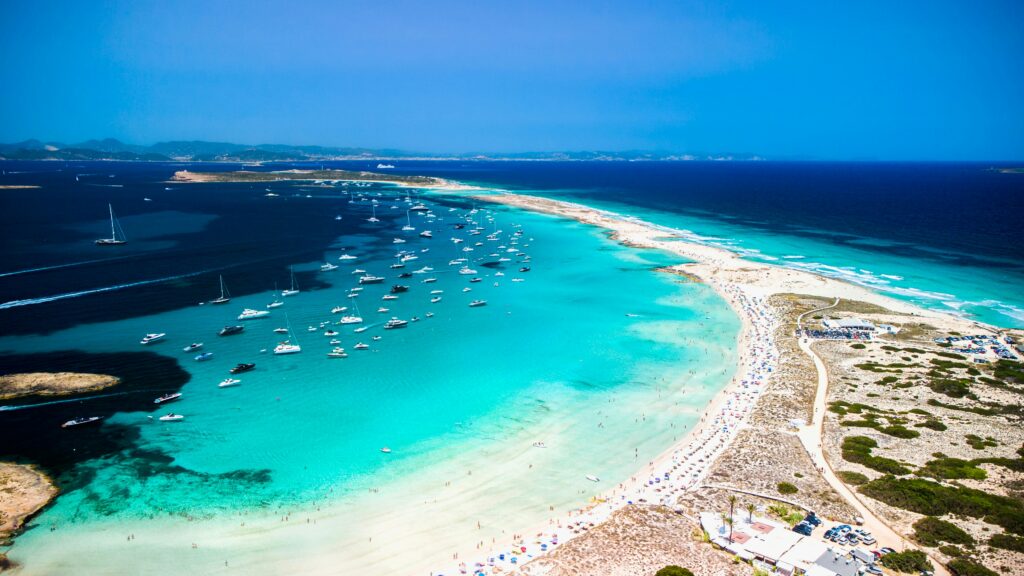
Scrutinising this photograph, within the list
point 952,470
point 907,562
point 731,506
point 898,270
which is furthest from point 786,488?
point 898,270

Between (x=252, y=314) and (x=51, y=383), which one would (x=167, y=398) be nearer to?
(x=51, y=383)

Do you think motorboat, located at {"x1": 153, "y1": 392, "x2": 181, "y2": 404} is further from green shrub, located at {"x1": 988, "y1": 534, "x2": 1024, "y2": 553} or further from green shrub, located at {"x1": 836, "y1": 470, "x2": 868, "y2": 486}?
green shrub, located at {"x1": 988, "y1": 534, "x2": 1024, "y2": 553}

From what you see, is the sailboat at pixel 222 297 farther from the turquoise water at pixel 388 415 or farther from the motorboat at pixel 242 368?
the motorboat at pixel 242 368

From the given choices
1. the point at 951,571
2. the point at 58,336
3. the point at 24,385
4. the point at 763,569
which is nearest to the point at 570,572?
the point at 763,569

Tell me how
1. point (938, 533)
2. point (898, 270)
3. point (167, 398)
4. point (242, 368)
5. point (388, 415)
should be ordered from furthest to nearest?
point (898, 270)
point (242, 368)
point (167, 398)
point (388, 415)
point (938, 533)

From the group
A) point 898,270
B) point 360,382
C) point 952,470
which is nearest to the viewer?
point 952,470

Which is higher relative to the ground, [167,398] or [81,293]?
[167,398]

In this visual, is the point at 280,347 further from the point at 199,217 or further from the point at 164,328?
the point at 199,217
